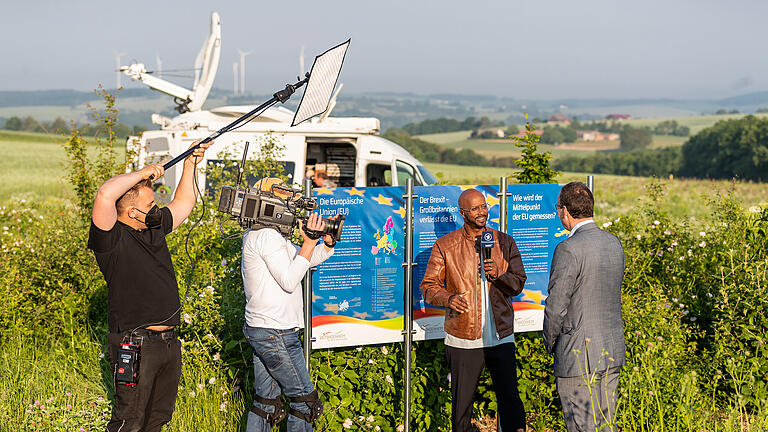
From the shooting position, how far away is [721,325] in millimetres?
6551

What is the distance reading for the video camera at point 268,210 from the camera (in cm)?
462

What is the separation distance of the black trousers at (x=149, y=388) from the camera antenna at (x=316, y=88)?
1282 millimetres

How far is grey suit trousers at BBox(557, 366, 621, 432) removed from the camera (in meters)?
4.31

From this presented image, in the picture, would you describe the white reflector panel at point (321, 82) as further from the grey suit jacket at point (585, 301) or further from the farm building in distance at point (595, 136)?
the farm building in distance at point (595, 136)

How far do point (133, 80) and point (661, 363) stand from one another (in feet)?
33.0

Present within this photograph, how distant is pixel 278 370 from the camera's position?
192 inches

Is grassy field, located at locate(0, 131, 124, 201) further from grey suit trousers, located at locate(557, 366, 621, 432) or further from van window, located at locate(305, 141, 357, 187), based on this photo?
grey suit trousers, located at locate(557, 366, 621, 432)

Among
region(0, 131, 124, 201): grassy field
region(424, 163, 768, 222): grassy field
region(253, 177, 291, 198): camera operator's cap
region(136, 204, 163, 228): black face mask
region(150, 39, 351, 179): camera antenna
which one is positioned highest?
region(150, 39, 351, 179): camera antenna

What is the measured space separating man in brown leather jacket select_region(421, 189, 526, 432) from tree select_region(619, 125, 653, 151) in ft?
418

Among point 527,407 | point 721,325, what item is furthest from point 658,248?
point 527,407

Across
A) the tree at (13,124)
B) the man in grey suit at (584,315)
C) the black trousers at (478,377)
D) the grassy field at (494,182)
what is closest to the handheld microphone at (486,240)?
the man in grey suit at (584,315)

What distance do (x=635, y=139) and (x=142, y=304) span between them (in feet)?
434

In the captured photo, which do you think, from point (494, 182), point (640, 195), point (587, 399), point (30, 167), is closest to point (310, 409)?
point (587, 399)

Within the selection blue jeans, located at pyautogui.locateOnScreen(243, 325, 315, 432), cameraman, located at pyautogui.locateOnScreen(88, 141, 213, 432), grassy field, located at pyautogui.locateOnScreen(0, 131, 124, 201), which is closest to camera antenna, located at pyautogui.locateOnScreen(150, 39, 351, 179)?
cameraman, located at pyautogui.locateOnScreen(88, 141, 213, 432)
